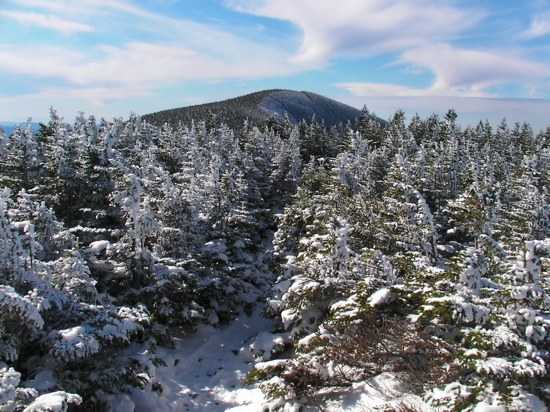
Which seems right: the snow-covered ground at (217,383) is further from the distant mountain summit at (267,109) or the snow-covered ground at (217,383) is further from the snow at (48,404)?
the distant mountain summit at (267,109)

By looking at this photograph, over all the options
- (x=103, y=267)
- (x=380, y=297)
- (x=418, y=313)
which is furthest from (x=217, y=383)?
(x=418, y=313)

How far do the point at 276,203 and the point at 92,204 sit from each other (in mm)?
20551

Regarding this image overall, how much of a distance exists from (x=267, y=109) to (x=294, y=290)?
458ft

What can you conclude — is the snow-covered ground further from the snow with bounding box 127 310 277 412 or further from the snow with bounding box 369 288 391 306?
the snow with bounding box 369 288 391 306

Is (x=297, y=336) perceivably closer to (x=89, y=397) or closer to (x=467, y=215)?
(x=89, y=397)

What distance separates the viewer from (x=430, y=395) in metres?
6.07

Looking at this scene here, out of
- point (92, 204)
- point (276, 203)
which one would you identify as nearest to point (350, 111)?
point (276, 203)

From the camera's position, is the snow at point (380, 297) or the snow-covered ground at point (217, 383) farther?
the snow at point (380, 297)

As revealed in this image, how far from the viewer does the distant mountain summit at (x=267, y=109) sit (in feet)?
385

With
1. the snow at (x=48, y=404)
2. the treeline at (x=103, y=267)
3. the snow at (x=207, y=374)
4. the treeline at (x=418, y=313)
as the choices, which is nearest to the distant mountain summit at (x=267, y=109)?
the treeline at (x=103, y=267)

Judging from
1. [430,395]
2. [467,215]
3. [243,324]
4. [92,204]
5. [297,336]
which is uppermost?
[467,215]

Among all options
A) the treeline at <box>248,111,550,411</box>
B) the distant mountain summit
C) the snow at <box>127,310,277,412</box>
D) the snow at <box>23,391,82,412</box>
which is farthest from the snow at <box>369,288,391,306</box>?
the distant mountain summit

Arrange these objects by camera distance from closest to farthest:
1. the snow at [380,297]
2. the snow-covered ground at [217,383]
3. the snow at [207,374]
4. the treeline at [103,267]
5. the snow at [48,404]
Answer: the snow at [48,404] → the treeline at [103,267] → the snow-covered ground at [217,383] → the snow at [380,297] → the snow at [207,374]

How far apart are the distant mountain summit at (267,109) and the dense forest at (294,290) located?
8753 cm
